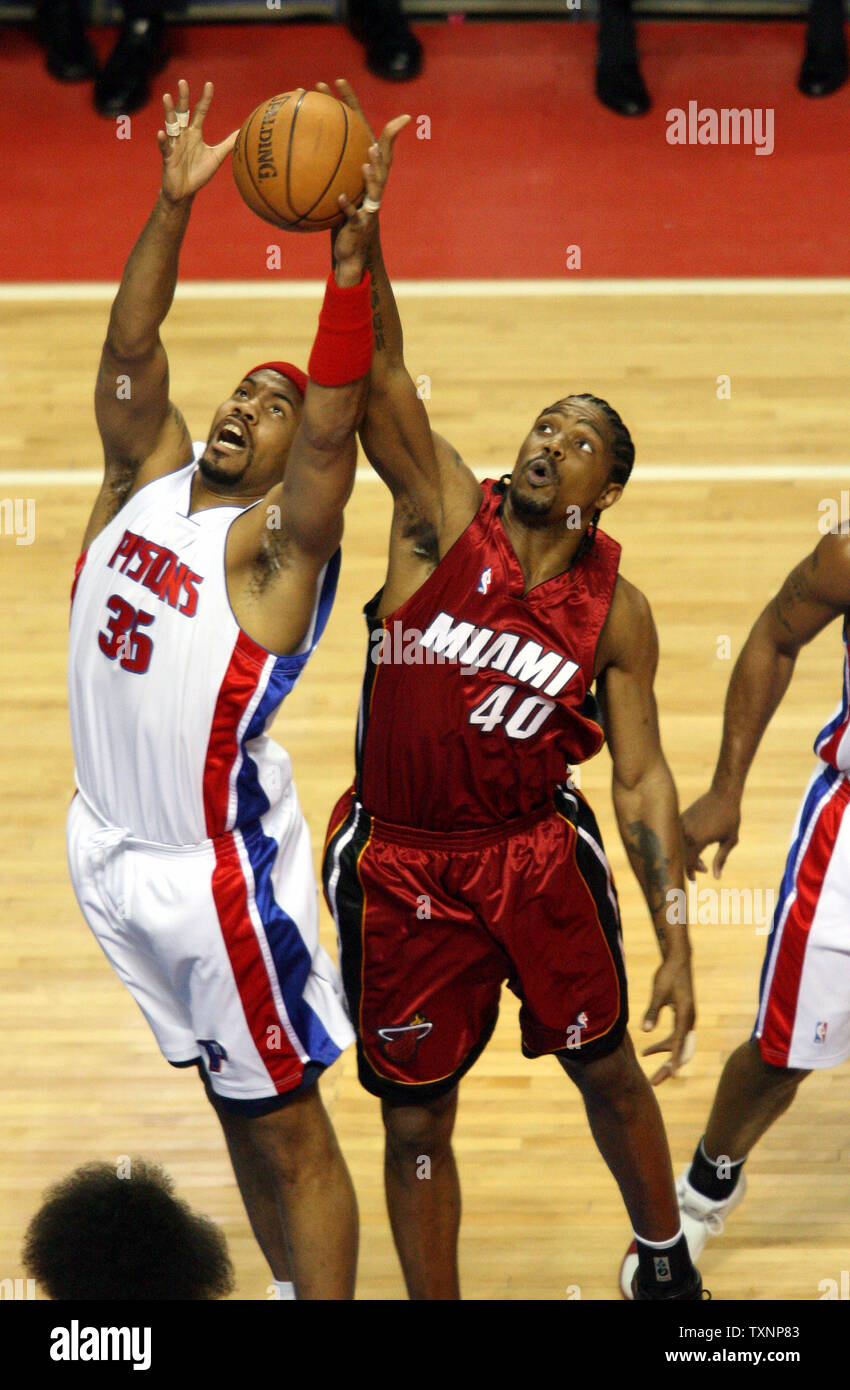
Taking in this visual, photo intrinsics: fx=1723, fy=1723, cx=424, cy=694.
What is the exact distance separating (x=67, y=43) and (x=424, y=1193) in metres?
8.92

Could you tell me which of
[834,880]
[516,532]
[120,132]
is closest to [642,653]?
[516,532]

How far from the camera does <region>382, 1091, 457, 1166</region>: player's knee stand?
151 inches

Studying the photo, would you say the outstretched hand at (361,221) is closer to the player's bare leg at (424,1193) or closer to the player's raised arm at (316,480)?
the player's raised arm at (316,480)

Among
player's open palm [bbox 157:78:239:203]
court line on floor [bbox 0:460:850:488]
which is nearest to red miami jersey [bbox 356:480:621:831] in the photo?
player's open palm [bbox 157:78:239:203]

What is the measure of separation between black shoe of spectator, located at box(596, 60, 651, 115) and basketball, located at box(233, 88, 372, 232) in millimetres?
7709

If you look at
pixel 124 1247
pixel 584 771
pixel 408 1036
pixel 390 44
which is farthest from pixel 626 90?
pixel 124 1247

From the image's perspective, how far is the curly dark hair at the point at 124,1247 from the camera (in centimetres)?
287

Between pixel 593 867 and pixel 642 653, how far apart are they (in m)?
0.50

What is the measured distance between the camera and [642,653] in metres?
3.89

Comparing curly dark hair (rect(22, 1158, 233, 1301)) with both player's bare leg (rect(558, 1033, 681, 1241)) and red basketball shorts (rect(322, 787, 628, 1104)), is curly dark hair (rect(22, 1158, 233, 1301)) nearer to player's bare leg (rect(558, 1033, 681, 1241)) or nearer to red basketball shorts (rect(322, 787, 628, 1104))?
red basketball shorts (rect(322, 787, 628, 1104))

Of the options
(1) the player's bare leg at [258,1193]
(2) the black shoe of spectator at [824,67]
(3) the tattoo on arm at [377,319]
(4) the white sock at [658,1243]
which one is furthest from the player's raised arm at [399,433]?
(2) the black shoe of spectator at [824,67]

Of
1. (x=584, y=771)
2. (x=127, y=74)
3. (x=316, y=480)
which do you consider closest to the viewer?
(x=316, y=480)

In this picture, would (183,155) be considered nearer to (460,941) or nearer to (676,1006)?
(460,941)

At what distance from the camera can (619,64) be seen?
10555mm
